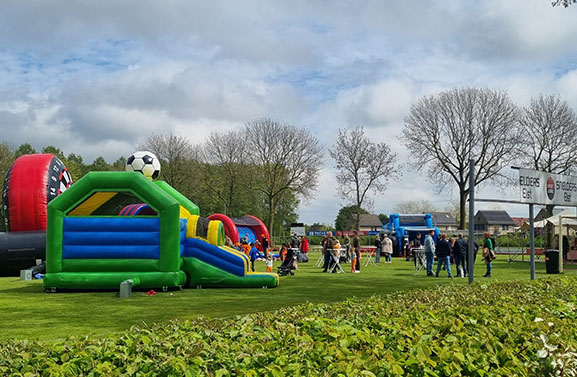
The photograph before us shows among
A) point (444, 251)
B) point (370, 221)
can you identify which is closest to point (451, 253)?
point (444, 251)

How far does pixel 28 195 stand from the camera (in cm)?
2038

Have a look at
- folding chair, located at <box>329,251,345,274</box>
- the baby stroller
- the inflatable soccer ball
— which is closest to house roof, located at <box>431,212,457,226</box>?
folding chair, located at <box>329,251,345,274</box>

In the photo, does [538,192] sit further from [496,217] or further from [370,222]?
[496,217]

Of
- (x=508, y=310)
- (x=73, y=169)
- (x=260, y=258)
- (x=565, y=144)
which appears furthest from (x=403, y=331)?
(x=73, y=169)

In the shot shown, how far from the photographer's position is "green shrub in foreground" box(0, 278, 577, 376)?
9.65 ft

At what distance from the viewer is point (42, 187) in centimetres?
2050

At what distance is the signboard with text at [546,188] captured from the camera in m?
13.5

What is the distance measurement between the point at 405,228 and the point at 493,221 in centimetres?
6996

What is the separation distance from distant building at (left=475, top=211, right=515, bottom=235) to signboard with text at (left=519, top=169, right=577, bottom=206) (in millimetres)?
86728

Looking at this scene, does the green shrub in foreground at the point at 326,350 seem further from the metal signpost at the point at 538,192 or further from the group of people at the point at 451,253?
the group of people at the point at 451,253

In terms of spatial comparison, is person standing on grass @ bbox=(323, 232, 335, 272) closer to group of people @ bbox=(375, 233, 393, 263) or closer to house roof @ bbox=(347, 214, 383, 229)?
group of people @ bbox=(375, 233, 393, 263)

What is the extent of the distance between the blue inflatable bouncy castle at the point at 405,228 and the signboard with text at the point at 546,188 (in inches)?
806

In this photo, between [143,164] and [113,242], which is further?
[143,164]

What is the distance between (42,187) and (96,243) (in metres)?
7.19
